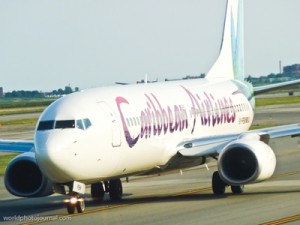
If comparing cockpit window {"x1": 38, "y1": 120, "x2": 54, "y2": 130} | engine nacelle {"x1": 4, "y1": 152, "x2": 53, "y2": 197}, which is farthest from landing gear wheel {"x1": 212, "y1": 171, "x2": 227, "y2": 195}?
cockpit window {"x1": 38, "y1": 120, "x2": 54, "y2": 130}

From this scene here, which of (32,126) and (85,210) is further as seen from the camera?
(32,126)

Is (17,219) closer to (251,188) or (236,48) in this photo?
(251,188)

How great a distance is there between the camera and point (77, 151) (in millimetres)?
27375

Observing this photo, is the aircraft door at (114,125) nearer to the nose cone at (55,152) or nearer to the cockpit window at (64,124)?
the cockpit window at (64,124)

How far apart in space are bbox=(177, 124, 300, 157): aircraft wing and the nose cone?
20.6 ft

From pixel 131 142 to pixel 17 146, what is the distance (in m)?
5.27

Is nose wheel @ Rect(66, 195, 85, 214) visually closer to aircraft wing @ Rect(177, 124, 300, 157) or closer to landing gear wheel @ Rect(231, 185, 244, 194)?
aircraft wing @ Rect(177, 124, 300, 157)

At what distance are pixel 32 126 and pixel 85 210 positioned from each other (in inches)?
2427

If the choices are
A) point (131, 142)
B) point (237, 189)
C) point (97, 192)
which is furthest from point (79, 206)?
point (237, 189)

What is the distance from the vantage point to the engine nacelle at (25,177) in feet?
102

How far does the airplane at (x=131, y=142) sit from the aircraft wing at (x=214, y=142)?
0.11ft

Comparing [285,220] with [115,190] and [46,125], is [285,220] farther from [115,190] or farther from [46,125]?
[115,190]

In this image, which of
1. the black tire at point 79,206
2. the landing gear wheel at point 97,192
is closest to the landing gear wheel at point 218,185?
the landing gear wheel at point 97,192

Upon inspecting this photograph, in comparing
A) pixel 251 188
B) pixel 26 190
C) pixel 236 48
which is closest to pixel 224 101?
pixel 251 188
